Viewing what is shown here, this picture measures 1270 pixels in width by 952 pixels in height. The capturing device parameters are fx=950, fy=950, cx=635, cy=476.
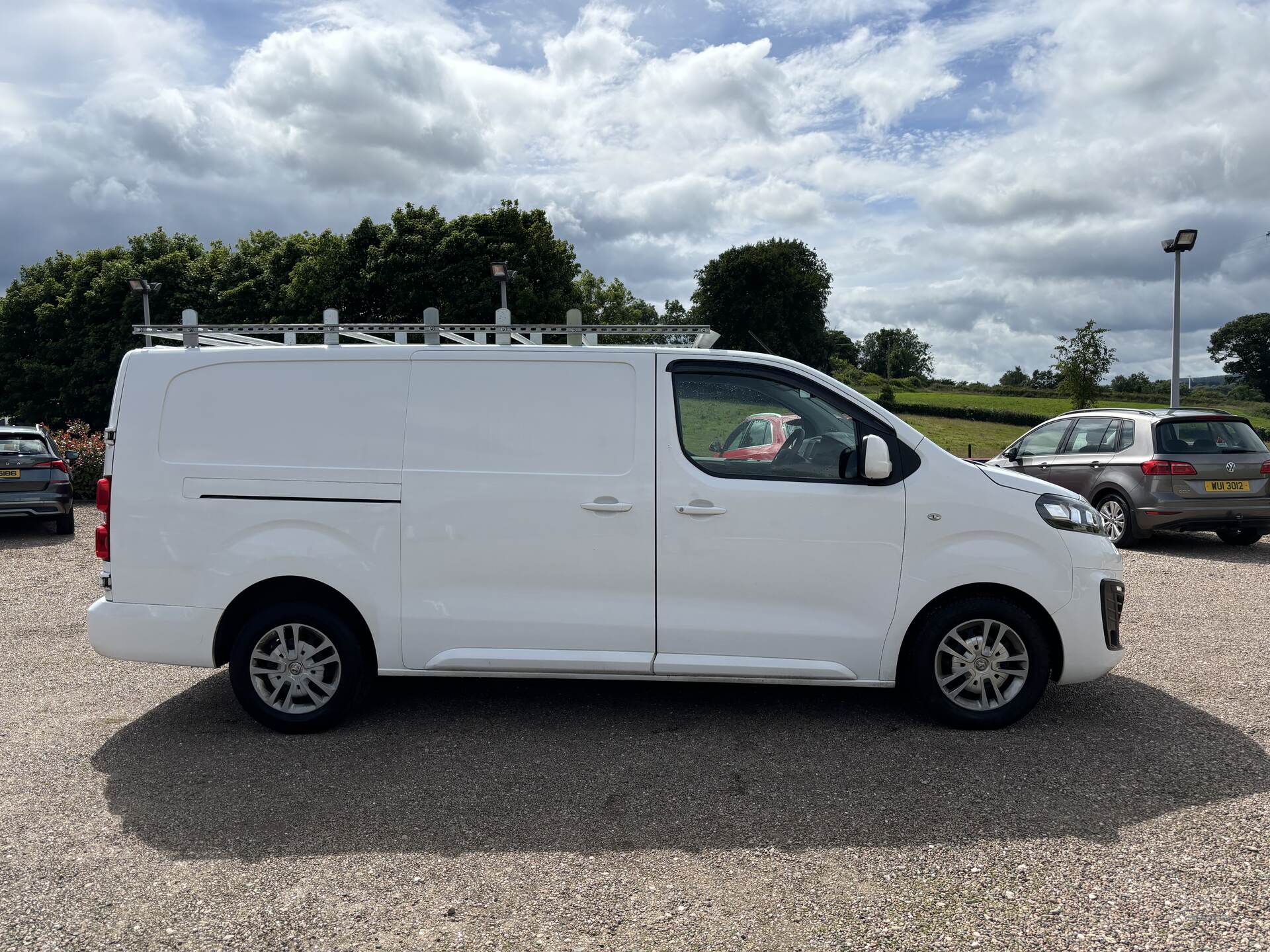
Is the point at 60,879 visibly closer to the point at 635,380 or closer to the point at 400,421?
the point at 400,421

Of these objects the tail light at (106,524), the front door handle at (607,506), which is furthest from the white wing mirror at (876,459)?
the tail light at (106,524)

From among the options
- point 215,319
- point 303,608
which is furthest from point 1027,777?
point 215,319

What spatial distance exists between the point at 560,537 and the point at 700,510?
72 cm

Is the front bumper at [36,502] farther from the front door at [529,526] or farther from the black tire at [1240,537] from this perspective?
the black tire at [1240,537]

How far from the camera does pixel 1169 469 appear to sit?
10766mm

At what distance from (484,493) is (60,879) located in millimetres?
2360

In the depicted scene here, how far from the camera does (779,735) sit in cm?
494

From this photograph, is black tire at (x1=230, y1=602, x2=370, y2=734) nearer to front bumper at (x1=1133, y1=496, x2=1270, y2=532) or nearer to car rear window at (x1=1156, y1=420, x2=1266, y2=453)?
front bumper at (x1=1133, y1=496, x2=1270, y2=532)

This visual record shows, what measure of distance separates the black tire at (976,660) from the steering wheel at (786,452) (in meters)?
1.09

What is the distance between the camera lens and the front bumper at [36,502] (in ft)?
40.7

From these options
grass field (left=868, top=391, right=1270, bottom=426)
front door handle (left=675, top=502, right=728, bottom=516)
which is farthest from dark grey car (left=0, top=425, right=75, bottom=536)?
grass field (left=868, top=391, right=1270, bottom=426)

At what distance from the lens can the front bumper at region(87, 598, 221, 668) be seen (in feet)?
16.2

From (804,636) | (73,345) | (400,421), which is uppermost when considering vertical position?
(73,345)

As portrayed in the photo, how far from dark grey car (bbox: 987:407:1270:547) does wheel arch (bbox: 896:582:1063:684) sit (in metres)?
6.15
